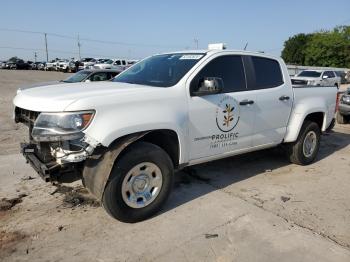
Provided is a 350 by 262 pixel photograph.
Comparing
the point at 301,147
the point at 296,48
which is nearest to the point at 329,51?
the point at 296,48

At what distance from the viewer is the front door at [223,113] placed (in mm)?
4324

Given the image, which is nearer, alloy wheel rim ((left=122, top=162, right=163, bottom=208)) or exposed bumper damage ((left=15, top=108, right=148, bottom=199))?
exposed bumper damage ((left=15, top=108, right=148, bottom=199))

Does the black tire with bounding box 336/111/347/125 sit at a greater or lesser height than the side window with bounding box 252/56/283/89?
lesser

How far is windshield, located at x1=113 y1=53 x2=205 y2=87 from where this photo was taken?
14.4 ft

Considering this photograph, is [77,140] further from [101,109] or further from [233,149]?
[233,149]

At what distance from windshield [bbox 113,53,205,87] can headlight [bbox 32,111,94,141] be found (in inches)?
46.1

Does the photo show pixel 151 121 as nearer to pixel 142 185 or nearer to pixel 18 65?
pixel 142 185

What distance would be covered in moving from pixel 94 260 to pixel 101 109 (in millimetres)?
1406

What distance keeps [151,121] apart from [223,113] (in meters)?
1.15

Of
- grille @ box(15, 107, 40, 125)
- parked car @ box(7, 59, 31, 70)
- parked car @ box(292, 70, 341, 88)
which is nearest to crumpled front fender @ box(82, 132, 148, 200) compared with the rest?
grille @ box(15, 107, 40, 125)

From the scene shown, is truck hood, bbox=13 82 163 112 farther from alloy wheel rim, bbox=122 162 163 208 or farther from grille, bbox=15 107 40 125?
alloy wheel rim, bbox=122 162 163 208

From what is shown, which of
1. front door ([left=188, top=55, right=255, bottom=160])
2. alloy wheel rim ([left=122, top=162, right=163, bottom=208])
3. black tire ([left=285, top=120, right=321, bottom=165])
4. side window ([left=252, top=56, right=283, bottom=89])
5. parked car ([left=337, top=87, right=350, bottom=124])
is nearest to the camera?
alloy wheel rim ([left=122, top=162, right=163, bottom=208])

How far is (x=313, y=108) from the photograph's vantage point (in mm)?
6109

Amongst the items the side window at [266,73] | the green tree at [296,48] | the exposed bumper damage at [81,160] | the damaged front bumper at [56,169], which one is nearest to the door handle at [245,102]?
the side window at [266,73]
